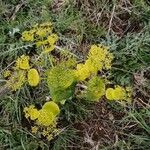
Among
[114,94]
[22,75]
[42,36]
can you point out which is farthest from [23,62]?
[114,94]

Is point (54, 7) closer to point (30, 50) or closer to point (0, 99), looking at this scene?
point (30, 50)

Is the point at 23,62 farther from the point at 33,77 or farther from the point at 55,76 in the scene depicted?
the point at 55,76

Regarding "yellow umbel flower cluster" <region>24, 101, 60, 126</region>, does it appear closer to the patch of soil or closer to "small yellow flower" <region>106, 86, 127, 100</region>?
the patch of soil

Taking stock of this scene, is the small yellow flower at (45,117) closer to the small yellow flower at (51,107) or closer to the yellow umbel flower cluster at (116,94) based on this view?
the small yellow flower at (51,107)

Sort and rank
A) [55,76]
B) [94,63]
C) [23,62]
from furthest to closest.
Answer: [23,62] → [94,63] → [55,76]

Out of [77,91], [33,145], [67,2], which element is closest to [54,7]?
[67,2]

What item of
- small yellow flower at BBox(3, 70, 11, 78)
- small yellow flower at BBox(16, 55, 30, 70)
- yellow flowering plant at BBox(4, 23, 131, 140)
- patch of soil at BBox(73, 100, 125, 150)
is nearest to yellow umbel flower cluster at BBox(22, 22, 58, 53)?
yellow flowering plant at BBox(4, 23, 131, 140)

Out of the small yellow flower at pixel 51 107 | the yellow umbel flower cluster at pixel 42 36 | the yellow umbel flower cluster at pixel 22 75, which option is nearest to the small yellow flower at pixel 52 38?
the yellow umbel flower cluster at pixel 42 36
